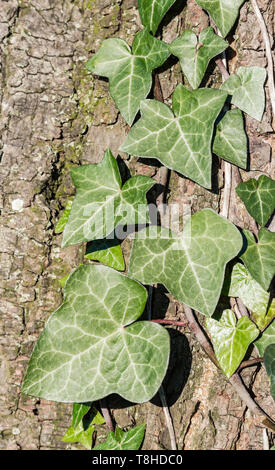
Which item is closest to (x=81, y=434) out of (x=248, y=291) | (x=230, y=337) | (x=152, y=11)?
(x=230, y=337)

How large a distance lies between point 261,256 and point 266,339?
8.1 inches

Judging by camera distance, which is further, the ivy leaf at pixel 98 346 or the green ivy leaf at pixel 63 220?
the green ivy leaf at pixel 63 220

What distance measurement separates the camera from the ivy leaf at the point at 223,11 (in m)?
1.19

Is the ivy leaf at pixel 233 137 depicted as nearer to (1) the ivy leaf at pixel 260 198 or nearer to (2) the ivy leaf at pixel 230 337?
(1) the ivy leaf at pixel 260 198

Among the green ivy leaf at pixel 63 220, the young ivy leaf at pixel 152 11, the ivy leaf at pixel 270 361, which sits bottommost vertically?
the ivy leaf at pixel 270 361

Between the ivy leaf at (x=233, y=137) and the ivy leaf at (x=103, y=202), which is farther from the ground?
the ivy leaf at (x=233, y=137)

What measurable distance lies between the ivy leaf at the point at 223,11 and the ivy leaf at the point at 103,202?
0.42 m

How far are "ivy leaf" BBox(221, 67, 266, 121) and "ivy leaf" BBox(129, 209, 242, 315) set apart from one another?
28 centimetres

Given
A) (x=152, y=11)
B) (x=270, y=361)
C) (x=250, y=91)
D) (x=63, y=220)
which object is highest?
(x=152, y=11)

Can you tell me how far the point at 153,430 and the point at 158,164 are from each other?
670 mm

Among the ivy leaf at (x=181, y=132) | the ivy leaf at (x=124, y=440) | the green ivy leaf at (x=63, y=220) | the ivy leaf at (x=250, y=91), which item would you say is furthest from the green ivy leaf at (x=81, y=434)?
the ivy leaf at (x=250, y=91)

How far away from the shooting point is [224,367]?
3.91ft

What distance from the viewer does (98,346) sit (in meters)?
1.13

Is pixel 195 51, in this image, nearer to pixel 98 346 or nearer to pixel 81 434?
pixel 98 346
